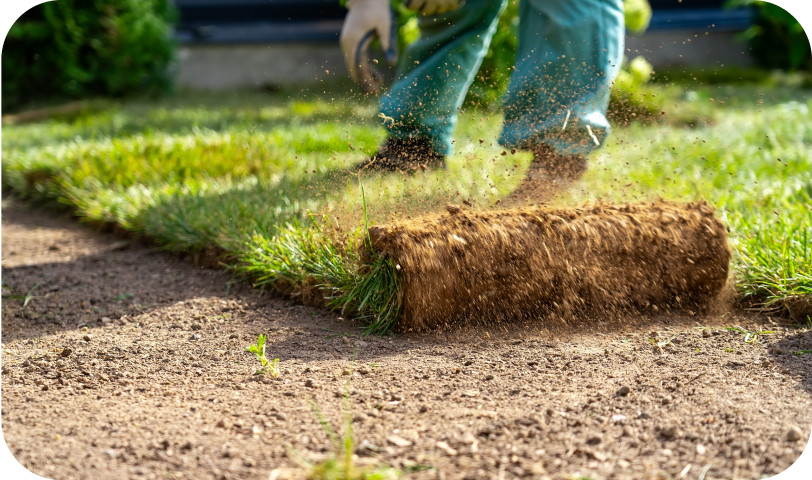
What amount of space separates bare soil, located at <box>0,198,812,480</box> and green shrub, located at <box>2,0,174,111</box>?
4.85 meters

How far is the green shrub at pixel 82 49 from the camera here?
19.7ft

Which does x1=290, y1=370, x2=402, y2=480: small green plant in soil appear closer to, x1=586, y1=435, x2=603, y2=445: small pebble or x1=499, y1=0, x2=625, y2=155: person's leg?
x1=586, y1=435, x2=603, y2=445: small pebble

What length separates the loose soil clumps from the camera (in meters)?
1.78

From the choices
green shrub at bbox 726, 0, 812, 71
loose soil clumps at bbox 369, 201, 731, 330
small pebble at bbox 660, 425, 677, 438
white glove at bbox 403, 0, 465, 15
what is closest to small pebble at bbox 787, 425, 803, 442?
small pebble at bbox 660, 425, 677, 438

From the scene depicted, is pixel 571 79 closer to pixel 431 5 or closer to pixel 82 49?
pixel 431 5

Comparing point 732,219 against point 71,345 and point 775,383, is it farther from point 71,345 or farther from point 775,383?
point 71,345

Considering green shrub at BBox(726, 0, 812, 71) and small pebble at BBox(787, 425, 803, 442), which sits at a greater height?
small pebble at BBox(787, 425, 803, 442)

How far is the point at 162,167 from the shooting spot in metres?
3.52

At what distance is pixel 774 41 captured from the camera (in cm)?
836

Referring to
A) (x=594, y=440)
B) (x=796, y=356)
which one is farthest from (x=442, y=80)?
(x=594, y=440)

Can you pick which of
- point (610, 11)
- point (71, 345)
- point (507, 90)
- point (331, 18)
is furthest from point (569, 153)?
point (331, 18)

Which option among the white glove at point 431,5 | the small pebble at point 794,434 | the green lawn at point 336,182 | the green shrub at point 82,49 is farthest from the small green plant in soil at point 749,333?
the green shrub at point 82,49

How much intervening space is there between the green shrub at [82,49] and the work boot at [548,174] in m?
5.65

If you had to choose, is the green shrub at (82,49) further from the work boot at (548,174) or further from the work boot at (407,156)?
the work boot at (548,174)
